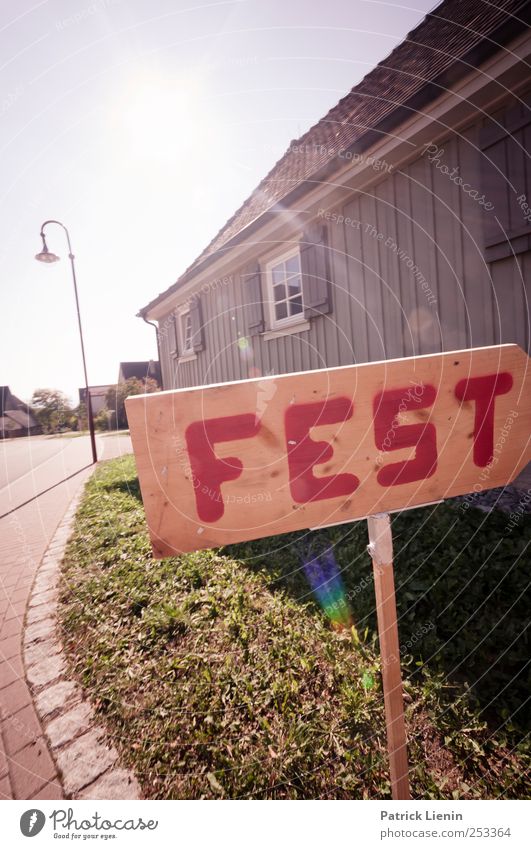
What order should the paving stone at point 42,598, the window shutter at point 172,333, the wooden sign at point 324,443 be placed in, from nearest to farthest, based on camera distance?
the wooden sign at point 324,443 < the paving stone at point 42,598 < the window shutter at point 172,333

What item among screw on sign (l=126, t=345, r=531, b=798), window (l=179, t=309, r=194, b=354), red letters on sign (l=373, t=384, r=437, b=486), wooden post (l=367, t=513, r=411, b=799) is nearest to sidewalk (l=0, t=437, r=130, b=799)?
wooden post (l=367, t=513, r=411, b=799)

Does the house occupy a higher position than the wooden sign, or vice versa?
the house

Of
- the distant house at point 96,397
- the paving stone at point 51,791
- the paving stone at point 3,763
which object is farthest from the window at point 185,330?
the distant house at point 96,397

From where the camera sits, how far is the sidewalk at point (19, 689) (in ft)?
5.62

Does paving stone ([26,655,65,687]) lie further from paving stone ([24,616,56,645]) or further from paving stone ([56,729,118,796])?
paving stone ([56,729,118,796])

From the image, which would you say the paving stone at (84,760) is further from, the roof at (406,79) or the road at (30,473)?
the road at (30,473)

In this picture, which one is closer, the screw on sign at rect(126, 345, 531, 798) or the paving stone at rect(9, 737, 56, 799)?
the screw on sign at rect(126, 345, 531, 798)

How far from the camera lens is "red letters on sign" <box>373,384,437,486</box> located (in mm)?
1143

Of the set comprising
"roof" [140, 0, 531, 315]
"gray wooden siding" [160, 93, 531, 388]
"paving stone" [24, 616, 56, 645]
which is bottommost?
"paving stone" [24, 616, 56, 645]

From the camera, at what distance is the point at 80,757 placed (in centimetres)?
180

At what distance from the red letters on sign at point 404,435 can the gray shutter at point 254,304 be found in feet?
17.8

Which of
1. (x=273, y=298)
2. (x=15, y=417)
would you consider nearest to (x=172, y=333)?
(x=273, y=298)

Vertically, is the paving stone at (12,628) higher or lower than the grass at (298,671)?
lower
